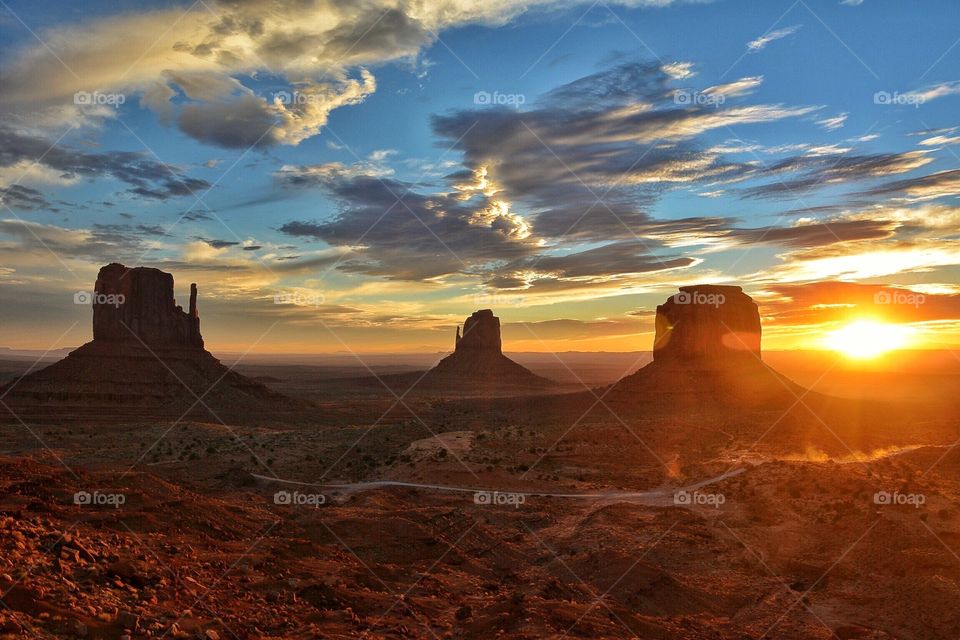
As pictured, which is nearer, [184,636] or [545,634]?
[184,636]

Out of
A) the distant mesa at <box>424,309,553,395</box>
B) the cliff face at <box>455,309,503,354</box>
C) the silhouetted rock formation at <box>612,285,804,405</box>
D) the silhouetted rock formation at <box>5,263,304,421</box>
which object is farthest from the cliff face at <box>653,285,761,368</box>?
the cliff face at <box>455,309,503,354</box>

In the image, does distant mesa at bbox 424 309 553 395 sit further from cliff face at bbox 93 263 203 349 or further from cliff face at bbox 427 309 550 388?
cliff face at bbox 93 263 203 349

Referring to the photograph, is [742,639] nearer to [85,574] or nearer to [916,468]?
[85,574]

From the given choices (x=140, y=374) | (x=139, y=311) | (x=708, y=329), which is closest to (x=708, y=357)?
(x=708, y=329)

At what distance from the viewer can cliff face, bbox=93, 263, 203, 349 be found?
281 ft

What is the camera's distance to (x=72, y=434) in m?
55.4

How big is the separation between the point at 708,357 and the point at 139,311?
79716mm

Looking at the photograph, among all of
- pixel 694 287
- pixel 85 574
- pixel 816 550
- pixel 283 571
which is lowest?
pixel 816 550

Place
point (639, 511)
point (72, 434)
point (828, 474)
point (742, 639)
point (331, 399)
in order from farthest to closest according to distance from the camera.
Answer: point (331, 399), point (72, 434), point (828, 474), point (639, 511), point (742, 639)

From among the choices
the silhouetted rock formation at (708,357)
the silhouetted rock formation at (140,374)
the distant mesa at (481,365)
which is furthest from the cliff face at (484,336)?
the silhouetted rock formation at (140,374)

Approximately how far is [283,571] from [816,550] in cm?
1699

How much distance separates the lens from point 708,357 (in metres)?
84.9

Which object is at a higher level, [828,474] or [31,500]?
[31,500]

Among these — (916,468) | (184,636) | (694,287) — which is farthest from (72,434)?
(694,287)
